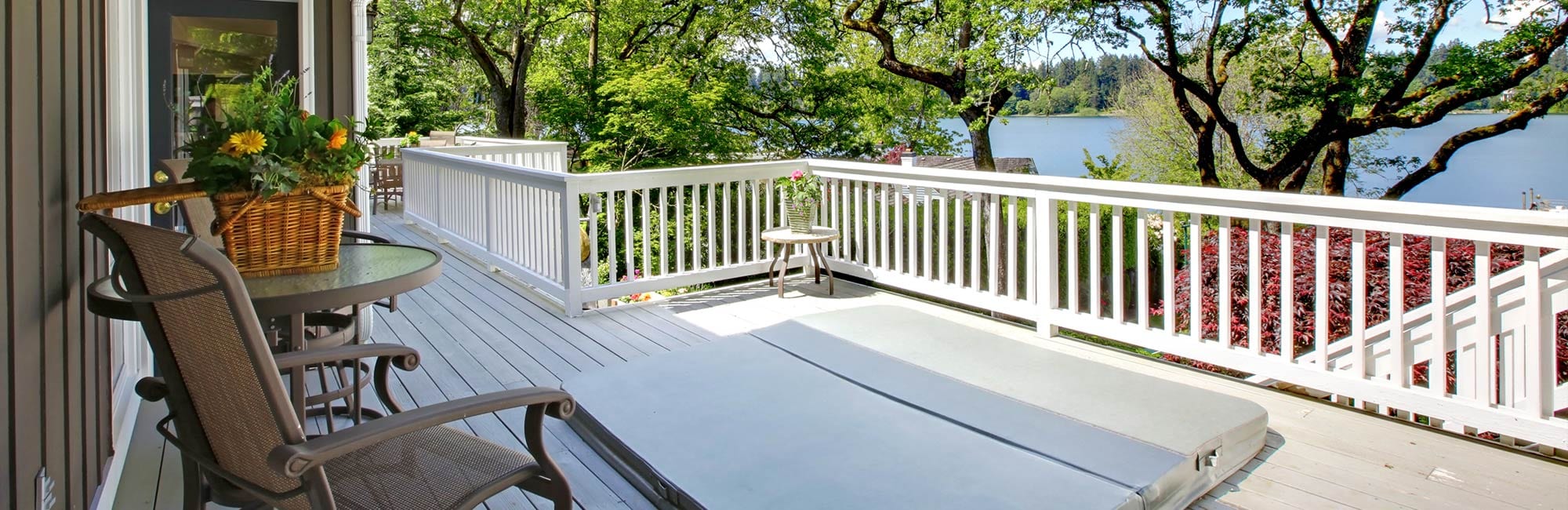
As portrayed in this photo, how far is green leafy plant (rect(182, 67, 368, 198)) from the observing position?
2.19 metres


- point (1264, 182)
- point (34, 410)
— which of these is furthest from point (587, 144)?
point (34, 410)

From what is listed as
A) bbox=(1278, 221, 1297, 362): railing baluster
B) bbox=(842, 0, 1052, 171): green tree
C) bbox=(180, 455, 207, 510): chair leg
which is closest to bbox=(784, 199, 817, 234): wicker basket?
bbox=(1278, 221, 1297, 362): railing baluster

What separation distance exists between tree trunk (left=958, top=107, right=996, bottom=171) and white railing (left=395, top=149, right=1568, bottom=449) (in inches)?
294

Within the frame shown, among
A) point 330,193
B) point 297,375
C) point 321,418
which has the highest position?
point 330,193

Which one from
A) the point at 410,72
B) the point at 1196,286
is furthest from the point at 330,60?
the point at 410,72

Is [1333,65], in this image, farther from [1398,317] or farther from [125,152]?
[125,152]

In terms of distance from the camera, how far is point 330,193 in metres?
2.39

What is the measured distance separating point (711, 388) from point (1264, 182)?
13285 mm

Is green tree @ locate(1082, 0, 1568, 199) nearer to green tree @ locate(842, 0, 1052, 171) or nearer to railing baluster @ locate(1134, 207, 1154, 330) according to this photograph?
green tree @ locate(842, 0, 1052, 171)

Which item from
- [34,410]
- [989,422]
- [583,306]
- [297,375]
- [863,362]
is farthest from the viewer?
[583,306]

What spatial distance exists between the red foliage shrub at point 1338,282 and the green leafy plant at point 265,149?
3.88 m

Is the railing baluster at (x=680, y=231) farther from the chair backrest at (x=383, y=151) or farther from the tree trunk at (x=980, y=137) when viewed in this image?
the tree trunk at (x=980, y=137)

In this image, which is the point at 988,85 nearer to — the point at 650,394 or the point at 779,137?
the point at 779,137

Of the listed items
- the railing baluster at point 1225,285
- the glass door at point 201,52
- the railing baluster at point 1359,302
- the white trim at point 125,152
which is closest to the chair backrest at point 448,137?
the glass door at point 201,52
